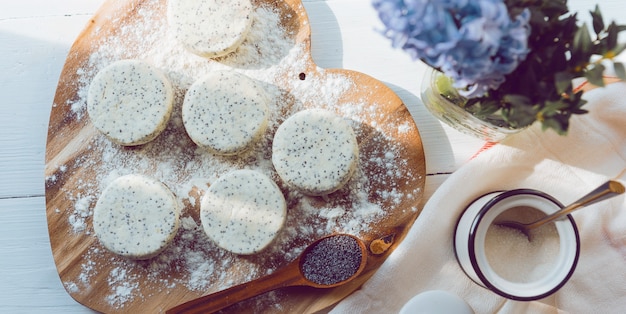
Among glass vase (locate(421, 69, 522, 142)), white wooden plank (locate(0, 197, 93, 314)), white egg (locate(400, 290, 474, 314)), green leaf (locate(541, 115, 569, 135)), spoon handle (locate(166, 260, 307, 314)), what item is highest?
green leaf (locate(541, 115, 569, 135))

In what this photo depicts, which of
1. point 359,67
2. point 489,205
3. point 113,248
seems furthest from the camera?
point 359,67

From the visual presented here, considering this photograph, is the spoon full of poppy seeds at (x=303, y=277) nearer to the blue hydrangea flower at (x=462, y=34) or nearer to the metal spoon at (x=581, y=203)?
the metal spoon at (x=581, y=203)

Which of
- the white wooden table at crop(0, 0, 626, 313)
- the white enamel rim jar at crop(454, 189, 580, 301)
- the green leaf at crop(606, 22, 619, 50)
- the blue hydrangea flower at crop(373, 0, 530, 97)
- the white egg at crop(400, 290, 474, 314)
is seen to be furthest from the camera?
the white wooden table at crop(0, 0, 626, 313)

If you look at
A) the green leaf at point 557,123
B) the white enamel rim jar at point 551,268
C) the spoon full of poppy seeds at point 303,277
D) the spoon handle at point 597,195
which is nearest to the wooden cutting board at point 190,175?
the spoon full of poppy seeds at point 303,277

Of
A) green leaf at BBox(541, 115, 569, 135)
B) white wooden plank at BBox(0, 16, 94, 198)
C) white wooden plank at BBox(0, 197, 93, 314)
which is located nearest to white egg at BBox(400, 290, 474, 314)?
green leaf at BBox(541, 115, 569, 135)

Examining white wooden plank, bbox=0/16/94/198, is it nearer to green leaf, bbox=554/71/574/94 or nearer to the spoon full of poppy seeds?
the spoon full of poppy seeds

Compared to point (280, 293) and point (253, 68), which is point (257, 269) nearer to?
point (280, 293)

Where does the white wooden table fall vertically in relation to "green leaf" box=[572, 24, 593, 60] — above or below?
below

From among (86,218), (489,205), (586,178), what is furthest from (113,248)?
(586,178)
